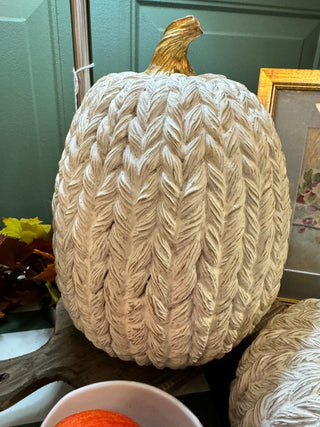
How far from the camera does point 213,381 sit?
20.5 inches

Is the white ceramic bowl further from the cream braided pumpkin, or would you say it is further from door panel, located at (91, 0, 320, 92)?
door panel, located at (91, 0, 320, 92)

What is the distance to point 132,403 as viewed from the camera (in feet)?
1.22

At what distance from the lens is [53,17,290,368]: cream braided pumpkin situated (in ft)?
1.14

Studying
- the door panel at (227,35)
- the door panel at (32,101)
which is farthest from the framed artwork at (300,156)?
the door panel at (32,101)

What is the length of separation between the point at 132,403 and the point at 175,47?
403mm

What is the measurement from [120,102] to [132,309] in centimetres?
22

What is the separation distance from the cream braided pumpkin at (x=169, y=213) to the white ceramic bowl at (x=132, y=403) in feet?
0.14

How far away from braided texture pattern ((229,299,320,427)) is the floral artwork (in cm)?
19

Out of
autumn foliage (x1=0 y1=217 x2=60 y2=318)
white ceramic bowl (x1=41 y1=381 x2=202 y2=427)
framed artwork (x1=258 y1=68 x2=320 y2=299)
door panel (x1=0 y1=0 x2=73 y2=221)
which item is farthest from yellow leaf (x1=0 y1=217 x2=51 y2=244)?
framed artwork (x1=258 y1=68 x2=320 y2=299)

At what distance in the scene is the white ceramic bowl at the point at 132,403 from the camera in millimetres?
349

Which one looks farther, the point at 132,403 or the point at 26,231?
the point at 26,231

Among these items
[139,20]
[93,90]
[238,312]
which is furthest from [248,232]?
[139,20]

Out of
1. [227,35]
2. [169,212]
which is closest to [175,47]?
[169,212]

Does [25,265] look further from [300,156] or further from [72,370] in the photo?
[300,156]
